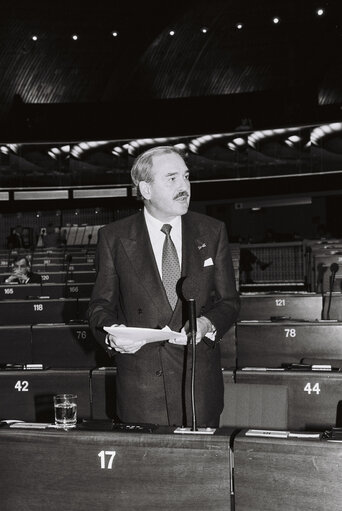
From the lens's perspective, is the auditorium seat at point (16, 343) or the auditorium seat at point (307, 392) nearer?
the auditorium seat at point (307, 392)

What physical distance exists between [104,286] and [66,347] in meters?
3.15

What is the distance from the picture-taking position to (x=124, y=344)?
7.25ft

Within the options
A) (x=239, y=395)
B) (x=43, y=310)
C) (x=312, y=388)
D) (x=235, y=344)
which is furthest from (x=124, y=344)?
(x=43, y=310)

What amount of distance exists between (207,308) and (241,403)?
70 cm

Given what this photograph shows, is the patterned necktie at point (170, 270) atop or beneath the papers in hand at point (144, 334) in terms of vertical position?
atop

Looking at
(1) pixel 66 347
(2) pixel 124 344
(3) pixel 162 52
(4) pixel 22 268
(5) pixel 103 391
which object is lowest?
(5) pixel 103 391

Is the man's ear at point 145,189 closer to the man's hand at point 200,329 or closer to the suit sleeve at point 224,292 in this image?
the suit sleeve at point 224,292

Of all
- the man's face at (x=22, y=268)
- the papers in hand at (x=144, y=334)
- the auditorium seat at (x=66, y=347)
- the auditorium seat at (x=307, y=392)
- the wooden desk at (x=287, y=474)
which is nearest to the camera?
the wooden desk at (x=287, y=474)

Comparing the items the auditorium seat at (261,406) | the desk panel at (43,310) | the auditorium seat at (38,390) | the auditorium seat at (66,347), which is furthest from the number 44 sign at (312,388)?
the desk panel at (43,310)

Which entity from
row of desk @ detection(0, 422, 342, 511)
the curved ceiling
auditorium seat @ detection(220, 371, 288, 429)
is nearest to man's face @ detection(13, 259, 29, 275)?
auditorium seat @ detection(220, 371, 288, 429)

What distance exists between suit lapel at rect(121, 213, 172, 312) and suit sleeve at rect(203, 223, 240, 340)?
170 millimetres

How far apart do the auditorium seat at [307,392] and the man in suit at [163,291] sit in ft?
3.27

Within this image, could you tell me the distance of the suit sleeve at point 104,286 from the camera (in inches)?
97.7

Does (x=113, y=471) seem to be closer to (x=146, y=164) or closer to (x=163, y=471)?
(x=163, y=471)
